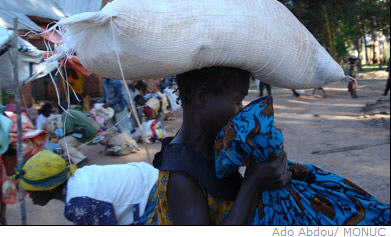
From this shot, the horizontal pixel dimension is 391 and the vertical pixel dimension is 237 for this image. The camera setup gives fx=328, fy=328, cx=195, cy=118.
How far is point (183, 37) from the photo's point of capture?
949 mm

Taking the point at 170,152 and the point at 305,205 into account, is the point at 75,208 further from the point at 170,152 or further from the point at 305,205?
the point at 305,205

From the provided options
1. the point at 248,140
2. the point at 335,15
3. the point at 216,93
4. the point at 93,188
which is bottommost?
the point at 93,188

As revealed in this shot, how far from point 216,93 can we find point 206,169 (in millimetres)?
252

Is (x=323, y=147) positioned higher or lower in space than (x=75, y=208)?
lower

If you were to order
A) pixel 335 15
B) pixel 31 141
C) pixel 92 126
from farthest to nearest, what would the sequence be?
pixel 335 15, pixel 92 126, pixel 31 141

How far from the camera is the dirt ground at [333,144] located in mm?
4246

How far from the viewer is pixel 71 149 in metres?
5.79

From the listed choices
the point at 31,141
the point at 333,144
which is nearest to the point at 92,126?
the point at 31,141

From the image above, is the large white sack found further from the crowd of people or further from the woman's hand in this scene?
the crowd of people

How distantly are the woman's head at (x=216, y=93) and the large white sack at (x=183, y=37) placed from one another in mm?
53

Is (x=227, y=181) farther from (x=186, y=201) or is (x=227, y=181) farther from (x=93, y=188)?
(x=93, y=188)

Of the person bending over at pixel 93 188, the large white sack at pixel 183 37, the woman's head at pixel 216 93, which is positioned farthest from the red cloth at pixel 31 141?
the woman's head at pixel 216 93

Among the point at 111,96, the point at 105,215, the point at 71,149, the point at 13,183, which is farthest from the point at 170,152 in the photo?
the point at 111,96

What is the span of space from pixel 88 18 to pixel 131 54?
0.15 meters
